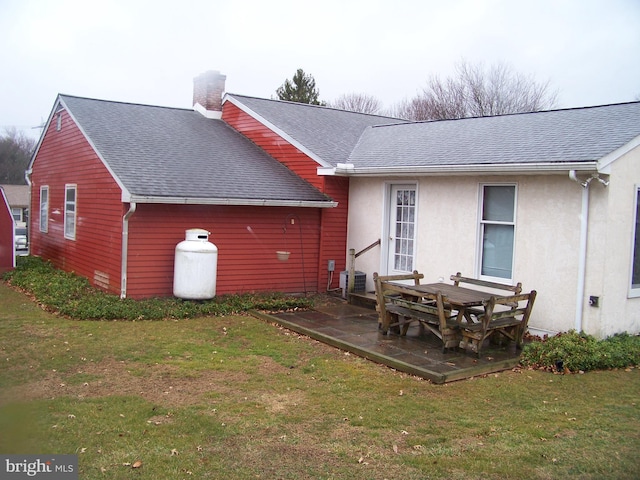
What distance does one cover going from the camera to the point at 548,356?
7383mm

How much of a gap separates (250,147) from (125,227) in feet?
15.6

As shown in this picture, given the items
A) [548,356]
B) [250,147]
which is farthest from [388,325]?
[250,147]

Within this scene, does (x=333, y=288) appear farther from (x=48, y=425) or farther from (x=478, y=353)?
(x=48, y=425)

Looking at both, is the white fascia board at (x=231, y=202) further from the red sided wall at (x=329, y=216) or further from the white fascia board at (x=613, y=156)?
the white fascia board at (x=613, y=156)

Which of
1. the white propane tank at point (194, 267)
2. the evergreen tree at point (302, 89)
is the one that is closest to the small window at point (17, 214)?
the evergreen tree at point (302, 89)

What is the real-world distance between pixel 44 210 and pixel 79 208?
343cm

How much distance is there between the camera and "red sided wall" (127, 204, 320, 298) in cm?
1069

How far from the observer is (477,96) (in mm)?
36125

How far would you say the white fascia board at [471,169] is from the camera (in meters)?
8.10

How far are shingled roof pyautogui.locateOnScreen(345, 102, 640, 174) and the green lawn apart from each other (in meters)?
3.16

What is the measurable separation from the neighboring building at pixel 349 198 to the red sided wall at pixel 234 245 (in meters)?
0.03

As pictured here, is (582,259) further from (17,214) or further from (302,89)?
(17,214)

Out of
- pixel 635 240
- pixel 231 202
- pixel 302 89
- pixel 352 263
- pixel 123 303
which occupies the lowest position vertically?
pixel 123 303

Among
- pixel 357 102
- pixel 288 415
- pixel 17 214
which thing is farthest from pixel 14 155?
pixel 288 415
